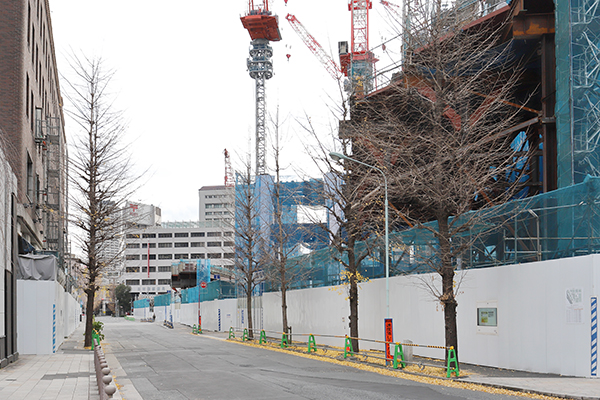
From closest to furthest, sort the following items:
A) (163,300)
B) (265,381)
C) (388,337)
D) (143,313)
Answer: (265,381), (388,337), (163,300), (143,313)

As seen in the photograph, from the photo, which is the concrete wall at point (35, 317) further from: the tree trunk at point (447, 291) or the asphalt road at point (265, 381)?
the tree trunk at point (447, 291)

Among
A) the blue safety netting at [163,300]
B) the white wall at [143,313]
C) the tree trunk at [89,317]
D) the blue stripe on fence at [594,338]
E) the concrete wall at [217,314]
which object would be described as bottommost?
the white wall at [143,313]

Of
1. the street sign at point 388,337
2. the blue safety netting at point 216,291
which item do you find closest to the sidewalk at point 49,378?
the street sign at point 388,337

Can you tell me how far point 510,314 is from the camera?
66.0 feet

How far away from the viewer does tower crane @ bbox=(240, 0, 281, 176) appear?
409ft

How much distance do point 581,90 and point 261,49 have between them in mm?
111285

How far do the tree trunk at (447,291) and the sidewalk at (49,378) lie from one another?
422 inches

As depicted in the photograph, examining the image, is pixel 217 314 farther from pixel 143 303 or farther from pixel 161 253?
pixel 161 253

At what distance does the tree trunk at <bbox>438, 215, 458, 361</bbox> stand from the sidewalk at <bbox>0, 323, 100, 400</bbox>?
35.1 ft

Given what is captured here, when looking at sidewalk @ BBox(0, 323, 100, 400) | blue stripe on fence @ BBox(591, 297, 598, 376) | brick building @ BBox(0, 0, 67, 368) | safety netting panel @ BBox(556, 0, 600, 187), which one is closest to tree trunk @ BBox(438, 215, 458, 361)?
blue stripe on fence @ BBox(591, 297, 598, 376)

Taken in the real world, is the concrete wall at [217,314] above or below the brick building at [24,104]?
below

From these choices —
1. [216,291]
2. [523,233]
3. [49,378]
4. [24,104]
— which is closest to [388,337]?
[523,233]

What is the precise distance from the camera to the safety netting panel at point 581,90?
23219 millimetres

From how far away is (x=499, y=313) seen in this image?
20.7 m
